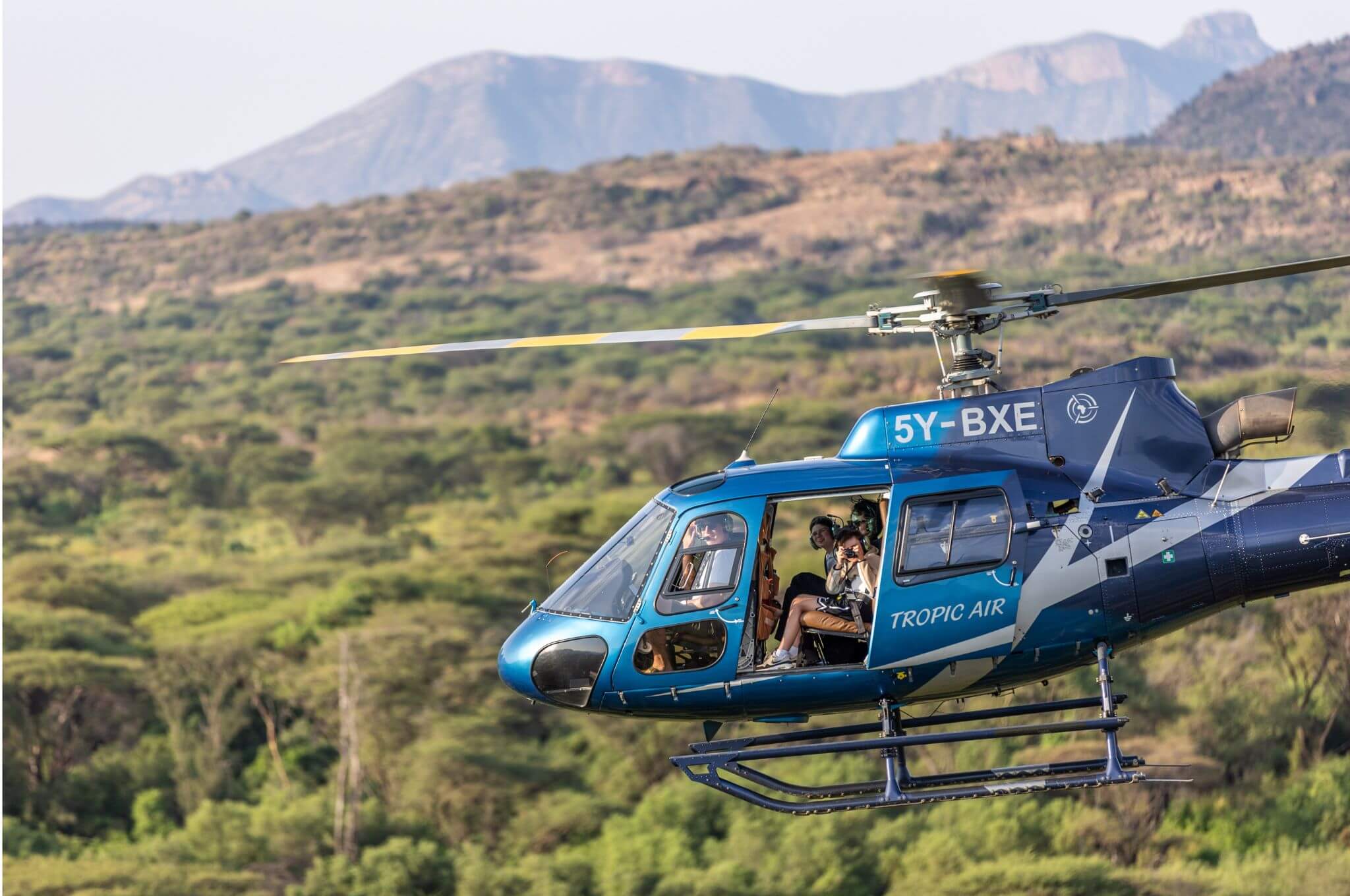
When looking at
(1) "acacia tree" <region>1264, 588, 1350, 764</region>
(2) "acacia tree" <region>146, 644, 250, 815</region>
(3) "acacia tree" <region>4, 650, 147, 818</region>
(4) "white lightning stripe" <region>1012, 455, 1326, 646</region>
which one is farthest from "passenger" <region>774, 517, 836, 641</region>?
(3) "acacia tree" <region>4, 650, 147, 818</region>

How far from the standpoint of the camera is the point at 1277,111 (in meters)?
146

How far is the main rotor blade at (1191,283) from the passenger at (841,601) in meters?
2.05

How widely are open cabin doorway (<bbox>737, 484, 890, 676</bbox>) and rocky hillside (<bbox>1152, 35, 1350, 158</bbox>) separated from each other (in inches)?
4807

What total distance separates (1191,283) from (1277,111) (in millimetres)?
145450

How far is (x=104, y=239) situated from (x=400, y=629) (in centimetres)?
11372

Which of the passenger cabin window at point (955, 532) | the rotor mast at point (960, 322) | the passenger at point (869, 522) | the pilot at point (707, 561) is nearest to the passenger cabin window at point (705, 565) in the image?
the pilot at point (707, 561)

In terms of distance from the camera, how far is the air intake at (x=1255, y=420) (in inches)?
458

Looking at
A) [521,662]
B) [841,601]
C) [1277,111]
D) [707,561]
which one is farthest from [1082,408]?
[1277,111]

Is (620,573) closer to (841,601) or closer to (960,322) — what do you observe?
(841,601)

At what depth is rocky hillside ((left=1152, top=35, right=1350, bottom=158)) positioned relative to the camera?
13250 cm

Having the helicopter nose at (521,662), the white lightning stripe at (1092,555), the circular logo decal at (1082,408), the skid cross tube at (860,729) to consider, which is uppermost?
the circular logo decal at (1082,408)

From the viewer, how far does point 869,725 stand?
11.8m

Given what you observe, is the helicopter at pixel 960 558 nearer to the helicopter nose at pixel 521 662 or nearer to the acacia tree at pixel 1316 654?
the helicopter nose at pixel 521 662

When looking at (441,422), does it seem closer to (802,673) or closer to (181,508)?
(181,508)
